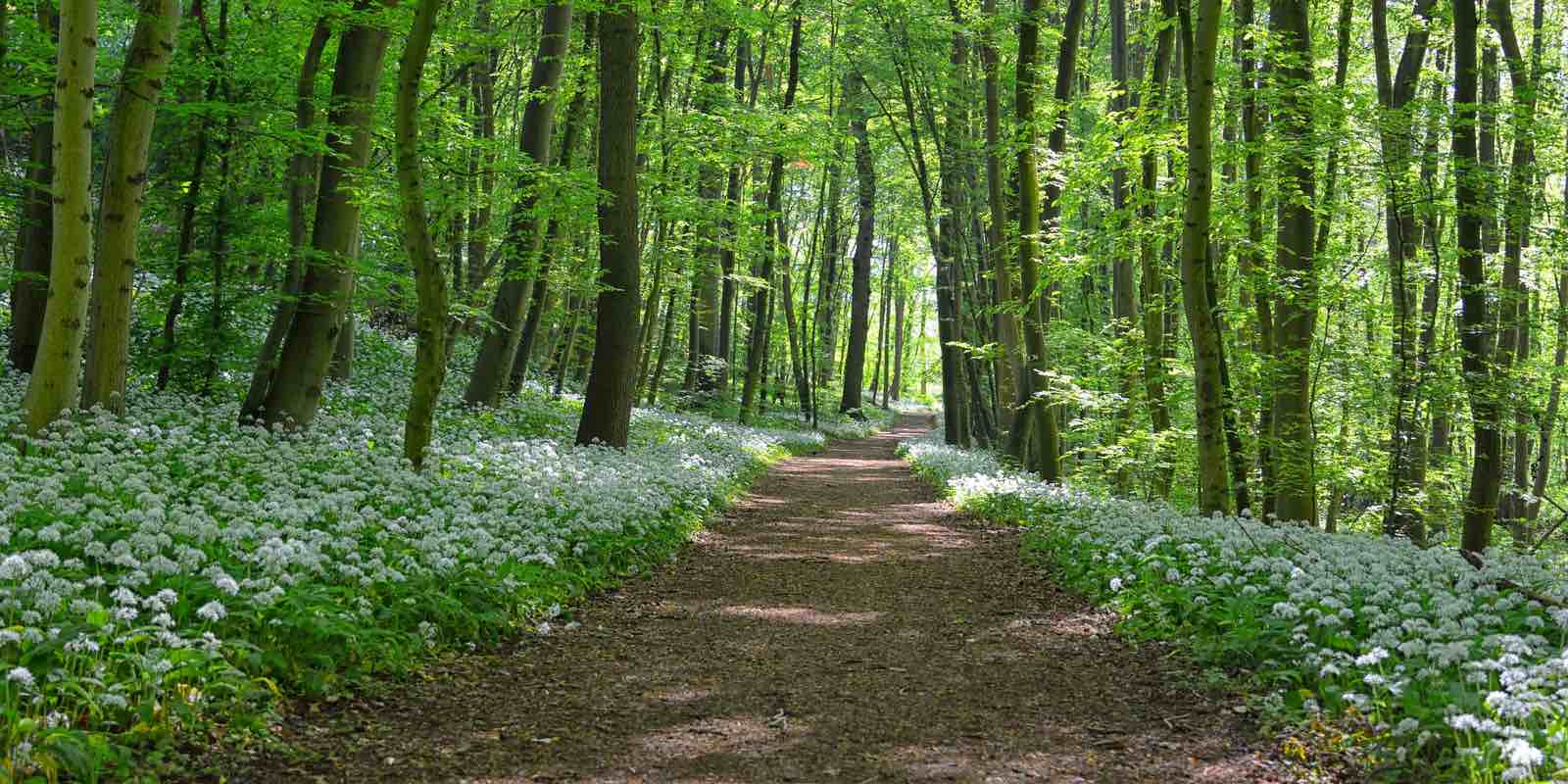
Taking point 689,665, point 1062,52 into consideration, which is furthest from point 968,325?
point 689,665

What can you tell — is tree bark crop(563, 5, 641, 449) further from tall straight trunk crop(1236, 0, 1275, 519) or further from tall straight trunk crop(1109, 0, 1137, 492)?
tall straight trunk crop(1236, 0, 1275, 519)

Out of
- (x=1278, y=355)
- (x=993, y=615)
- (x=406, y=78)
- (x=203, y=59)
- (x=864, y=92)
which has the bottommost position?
(x=993, y=615)

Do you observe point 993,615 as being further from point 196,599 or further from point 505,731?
point 196,599

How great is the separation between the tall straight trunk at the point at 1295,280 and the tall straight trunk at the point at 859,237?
11.2m

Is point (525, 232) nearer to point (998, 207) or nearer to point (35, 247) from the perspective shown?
point (35, 247)

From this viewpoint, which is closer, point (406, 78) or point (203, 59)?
point (406, 78)

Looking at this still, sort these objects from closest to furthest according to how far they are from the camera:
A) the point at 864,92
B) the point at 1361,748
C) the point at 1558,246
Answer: the point at 1361,748
the point at 1558,246
the point at 864,92

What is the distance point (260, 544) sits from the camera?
238 inches

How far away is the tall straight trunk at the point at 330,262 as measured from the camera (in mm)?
10945

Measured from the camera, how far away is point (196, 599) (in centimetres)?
486

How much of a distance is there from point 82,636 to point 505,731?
179 centimetres

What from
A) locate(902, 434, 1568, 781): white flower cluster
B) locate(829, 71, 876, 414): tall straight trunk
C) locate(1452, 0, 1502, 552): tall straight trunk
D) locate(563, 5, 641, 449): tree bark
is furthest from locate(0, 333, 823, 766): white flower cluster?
locate(829, 71, 876, 414): tall straight trunk

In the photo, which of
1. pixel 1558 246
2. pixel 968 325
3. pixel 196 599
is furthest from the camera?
pixel 968 325

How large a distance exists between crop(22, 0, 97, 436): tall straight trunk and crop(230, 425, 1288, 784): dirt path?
5.24m
